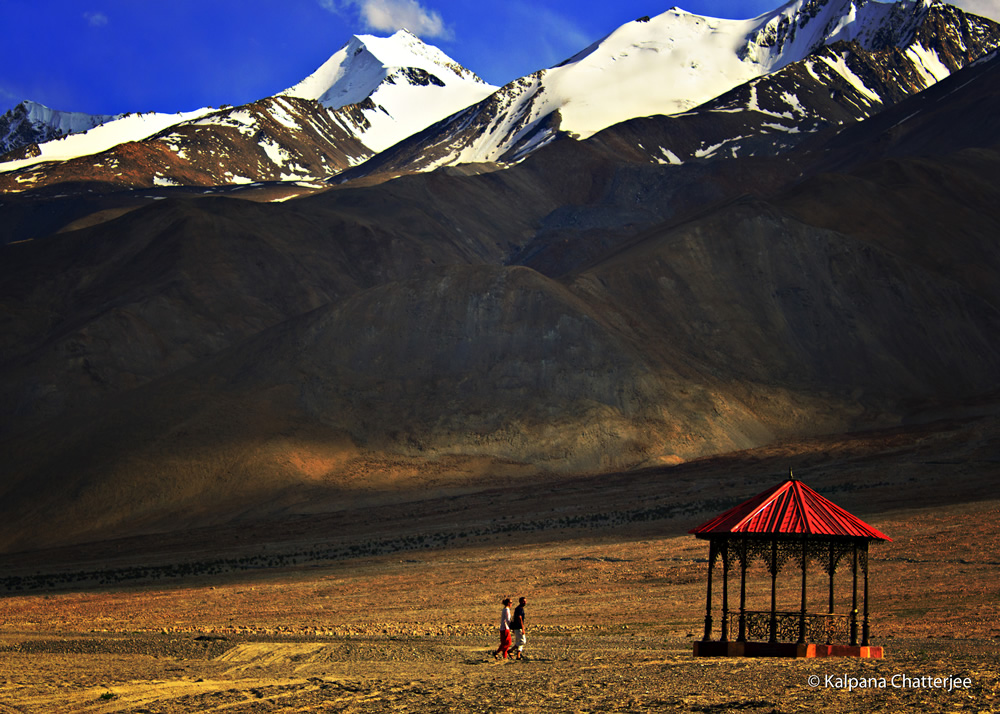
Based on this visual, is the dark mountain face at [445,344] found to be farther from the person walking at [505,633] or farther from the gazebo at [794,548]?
the gazebo at [794,548]

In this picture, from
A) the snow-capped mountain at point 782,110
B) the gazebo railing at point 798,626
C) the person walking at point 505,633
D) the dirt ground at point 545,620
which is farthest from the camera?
the snow-capped mountain at point 782,110

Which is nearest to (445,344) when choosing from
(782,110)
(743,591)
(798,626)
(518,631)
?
(518,631)

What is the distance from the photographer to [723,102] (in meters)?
175

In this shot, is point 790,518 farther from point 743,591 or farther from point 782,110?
point 782,110

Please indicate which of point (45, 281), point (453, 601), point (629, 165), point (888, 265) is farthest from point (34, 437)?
point (629, 165)

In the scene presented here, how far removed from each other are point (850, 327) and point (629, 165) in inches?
2632

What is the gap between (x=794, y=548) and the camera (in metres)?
19.3

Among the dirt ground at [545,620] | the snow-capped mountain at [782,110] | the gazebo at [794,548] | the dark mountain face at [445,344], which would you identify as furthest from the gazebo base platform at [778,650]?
the snow-capped mountain at [782,110]

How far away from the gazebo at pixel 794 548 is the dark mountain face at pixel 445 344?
128 feet

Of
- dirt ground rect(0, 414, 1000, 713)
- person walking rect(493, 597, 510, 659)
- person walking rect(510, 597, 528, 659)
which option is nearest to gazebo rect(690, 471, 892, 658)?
dirt ground rect(0, 414, 1000, 713)

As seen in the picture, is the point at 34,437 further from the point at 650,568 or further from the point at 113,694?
the point at 113,694

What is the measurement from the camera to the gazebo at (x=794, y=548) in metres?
18.9

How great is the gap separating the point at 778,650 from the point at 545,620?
921 centimetres

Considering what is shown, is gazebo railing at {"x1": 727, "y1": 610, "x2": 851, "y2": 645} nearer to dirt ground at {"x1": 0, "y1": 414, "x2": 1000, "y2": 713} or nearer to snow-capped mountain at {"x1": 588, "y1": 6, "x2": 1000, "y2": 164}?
dirt ground at {"x1": 0, "y1": 414, "x2": 1000, "y2": 713}
